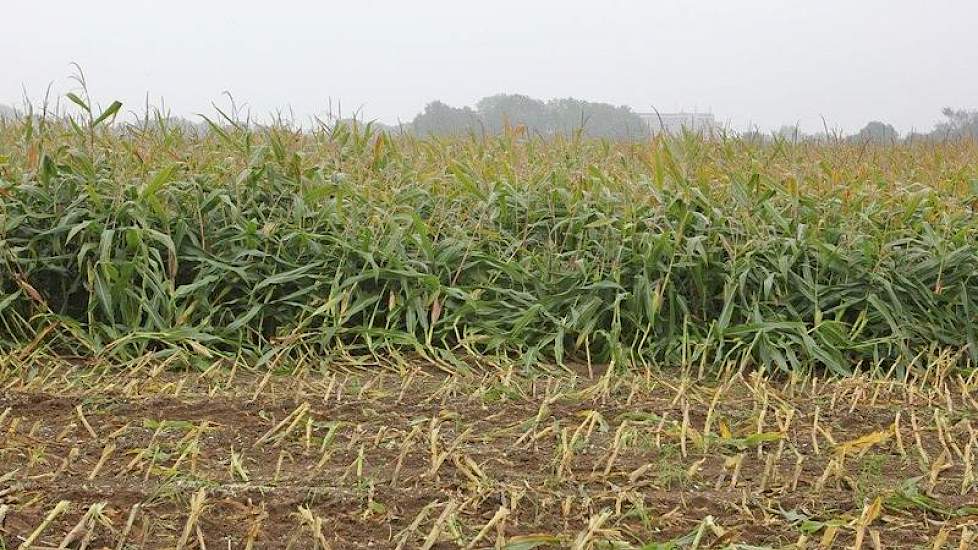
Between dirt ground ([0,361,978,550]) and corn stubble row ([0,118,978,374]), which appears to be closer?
dirt ground ([0,361,978,550])

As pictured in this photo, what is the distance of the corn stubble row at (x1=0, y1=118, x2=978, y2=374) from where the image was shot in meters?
3.18

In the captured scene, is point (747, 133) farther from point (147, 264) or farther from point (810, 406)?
point (147, 264)

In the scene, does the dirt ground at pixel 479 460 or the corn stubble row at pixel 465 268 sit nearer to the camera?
the dirt ground at pixel 479 460

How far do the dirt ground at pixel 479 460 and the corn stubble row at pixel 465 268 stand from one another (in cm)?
17

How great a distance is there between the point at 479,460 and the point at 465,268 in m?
1.23

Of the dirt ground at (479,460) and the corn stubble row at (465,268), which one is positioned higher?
the corn stubble row at (465,268)

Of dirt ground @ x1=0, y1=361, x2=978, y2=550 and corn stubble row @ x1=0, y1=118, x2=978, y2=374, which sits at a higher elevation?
corn stubble row @ x1=0, y1=118, x2=978, y2=374

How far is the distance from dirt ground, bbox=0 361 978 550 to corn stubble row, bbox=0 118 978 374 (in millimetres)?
174

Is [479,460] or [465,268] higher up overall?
[465,268]

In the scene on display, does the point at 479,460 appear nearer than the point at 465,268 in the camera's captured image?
Yes

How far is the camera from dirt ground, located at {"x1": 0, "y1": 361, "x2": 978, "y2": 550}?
1.87 m

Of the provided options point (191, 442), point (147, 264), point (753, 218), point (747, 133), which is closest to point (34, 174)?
point (147, 264)

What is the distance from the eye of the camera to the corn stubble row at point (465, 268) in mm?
3182

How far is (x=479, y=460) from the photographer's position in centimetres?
225
